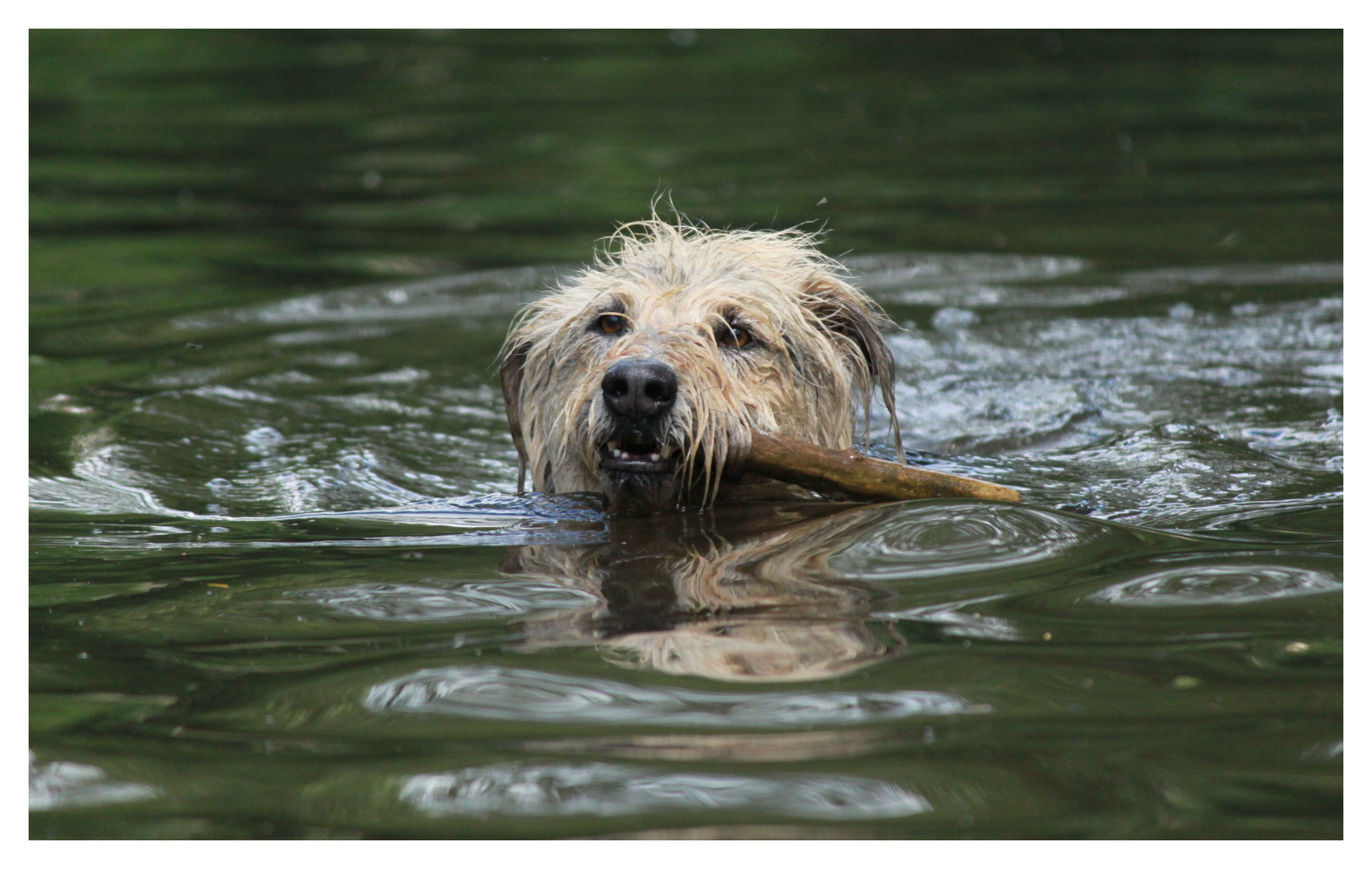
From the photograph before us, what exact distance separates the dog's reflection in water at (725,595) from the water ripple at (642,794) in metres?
0.57

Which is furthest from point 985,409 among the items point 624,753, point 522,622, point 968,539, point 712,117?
point 712,117

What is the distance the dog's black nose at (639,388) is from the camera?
5508mm

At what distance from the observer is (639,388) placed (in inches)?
218

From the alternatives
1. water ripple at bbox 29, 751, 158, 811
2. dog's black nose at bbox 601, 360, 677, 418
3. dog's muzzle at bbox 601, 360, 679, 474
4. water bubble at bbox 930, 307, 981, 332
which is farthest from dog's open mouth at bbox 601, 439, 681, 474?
water bubble at bbox 930, 307, 981, 332

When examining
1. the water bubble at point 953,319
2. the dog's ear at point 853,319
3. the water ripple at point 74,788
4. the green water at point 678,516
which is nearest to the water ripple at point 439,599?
the green water at point 678,516

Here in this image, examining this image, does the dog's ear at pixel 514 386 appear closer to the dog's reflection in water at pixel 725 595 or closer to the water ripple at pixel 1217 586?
the dog's reflection in water at pixel 725 595

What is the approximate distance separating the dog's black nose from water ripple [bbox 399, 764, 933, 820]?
Answer: 2.24 meters

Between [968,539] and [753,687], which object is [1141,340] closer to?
[968,539]

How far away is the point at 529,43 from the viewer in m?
25.5

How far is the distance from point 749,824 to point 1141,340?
7.76m

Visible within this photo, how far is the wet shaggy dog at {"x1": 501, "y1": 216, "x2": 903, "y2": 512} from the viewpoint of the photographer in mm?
5656

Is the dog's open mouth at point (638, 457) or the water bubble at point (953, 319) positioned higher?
the water bubble at point (953, 319)

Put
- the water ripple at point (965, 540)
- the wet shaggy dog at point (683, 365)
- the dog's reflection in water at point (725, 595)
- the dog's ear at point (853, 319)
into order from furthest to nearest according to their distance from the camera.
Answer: the dog's ear at point (853, 319), the wet shaggy dog at point (683, 365), the water ripple at point (965, 540), the dog's reflection in water at point (725, 595)

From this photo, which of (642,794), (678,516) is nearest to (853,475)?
(678,516)
